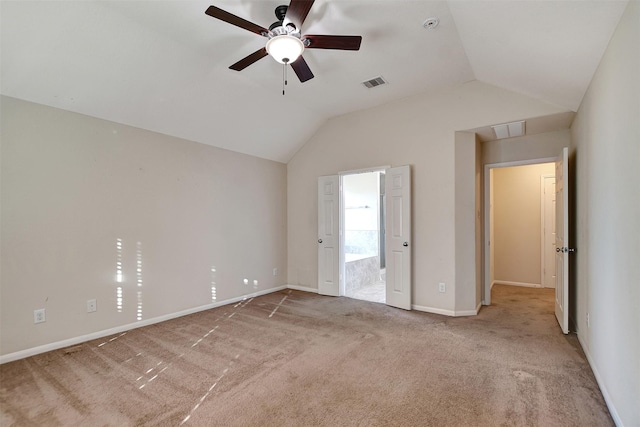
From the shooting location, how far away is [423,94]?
4121mm

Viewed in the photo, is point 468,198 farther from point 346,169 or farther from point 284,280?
point 284,280

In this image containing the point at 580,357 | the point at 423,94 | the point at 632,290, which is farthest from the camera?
the point at 423,94

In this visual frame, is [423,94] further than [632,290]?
Yes

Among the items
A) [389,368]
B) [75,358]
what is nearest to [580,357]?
[389,368]

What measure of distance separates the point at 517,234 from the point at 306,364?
499 cm

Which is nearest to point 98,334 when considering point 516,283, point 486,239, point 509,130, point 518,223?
point 486,239

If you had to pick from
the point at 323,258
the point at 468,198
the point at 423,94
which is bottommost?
the point at 323,258

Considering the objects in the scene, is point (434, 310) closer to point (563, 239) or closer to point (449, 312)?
point (449, 312)

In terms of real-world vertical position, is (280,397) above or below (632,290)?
below

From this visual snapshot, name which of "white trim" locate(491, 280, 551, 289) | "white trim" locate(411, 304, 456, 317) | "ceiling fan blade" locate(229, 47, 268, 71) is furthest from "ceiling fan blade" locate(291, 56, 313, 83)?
"white trim" locate(491, 280, 551, 289)

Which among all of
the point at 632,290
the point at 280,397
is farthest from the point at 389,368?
the point at 632,290

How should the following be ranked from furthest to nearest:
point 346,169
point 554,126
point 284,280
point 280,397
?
point 284,280, point 346,169, point 554,126, point 280,397

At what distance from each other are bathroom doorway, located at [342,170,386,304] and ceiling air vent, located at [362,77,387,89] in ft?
7.32

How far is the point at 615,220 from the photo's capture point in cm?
190
